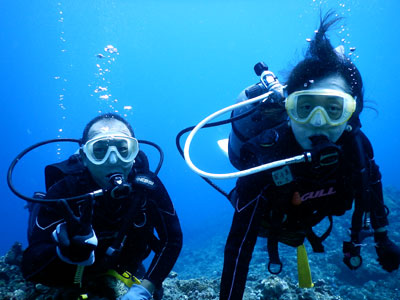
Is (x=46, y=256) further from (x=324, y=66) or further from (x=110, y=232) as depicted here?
(x=324, y=66)

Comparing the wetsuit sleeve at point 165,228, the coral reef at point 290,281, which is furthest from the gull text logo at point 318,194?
the coral reef at point 290,281

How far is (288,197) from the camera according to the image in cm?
246

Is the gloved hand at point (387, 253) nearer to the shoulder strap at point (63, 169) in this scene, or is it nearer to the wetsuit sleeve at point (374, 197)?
the wetsuit sleeve at point (374, 197)

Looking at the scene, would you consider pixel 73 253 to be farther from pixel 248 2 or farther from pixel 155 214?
pixel 248 2

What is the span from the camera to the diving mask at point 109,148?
3.15 m

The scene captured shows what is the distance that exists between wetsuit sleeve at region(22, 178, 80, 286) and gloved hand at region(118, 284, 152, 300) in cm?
74

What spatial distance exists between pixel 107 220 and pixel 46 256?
0.69 m

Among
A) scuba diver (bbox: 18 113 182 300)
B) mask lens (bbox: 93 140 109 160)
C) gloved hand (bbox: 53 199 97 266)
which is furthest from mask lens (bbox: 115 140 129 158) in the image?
gloved hand (bbox: 53 199 97 266)

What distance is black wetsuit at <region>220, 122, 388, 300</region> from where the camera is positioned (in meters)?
2.37

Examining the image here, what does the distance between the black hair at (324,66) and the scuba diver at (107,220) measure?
2.04 metres

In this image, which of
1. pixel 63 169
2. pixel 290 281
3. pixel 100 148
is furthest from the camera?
pixel 290 281

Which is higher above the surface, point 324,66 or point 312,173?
point 324,66

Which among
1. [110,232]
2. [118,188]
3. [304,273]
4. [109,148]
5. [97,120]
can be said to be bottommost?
[304,273]

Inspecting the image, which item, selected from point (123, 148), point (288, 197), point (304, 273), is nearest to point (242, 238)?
point (288, 197)
